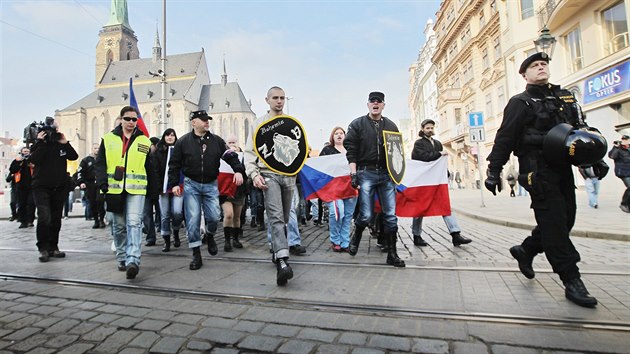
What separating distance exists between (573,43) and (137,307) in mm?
22498

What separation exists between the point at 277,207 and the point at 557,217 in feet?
8.85

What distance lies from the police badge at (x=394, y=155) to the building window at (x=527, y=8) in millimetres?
23490

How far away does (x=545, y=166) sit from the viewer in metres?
3.22

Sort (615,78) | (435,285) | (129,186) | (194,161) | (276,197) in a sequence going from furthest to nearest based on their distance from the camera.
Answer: (615,78)
(194,161)
(129,186)
(276,197)
(435,285)

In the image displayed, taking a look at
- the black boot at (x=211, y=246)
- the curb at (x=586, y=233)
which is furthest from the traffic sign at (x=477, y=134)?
the black boot at (x=211, y=246)

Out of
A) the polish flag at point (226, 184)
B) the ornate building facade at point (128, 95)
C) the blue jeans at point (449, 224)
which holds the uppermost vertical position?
the ornate building facade at point (128, 95)

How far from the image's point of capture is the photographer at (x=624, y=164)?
9461 millimetres

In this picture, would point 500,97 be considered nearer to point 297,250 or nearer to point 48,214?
point 297,250

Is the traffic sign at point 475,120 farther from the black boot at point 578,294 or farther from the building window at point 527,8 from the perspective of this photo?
the building window at point 527,8

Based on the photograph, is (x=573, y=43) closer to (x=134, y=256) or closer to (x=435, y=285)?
(x=435, y=285)

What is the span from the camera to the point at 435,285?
12.2ft

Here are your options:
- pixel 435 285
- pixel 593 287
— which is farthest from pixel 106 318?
pixel 593 287

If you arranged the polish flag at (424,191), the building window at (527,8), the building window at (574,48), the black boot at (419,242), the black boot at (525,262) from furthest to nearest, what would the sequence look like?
the building window at (527,8)
the building window at (574,48)
the polish flag at (424,191)
the black boot at (419,242)
the black boot at (525,262)

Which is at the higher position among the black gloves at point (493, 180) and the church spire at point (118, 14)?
the church spire at point (118, 14)
